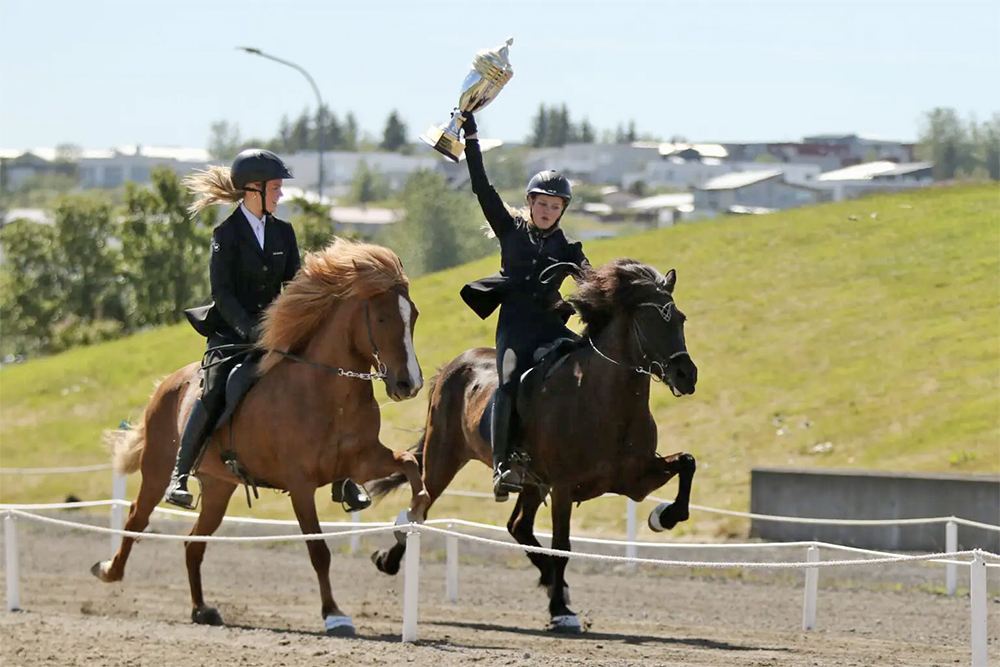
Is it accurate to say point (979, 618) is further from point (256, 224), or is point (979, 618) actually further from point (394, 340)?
point (256, 224)

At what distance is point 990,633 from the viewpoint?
11.4 m

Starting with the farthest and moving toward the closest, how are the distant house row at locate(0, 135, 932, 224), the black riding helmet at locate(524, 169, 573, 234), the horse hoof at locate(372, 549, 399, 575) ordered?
the distant house row at locate(0, 135, 932, 224) → the horse hoof at locate(372, 549, 399, 575) → the black riding helmet at locate(524, 169, 573, 234)

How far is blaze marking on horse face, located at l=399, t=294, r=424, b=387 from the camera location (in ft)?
31.8

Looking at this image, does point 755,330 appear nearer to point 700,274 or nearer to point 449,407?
point 700,274

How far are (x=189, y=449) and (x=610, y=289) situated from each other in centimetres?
322

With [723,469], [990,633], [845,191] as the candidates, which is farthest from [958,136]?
[990,633]

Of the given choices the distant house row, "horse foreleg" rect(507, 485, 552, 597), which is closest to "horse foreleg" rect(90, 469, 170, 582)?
"horse foreleg" rect(507, 485, 552, 597)

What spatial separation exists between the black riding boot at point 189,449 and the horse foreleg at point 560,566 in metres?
2.54

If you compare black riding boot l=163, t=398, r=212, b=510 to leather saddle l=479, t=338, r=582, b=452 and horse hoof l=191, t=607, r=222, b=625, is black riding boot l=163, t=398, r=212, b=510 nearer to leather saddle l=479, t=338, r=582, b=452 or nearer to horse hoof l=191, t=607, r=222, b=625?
horse hoof l=191, t=607, r=222, b=625

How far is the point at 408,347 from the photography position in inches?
386

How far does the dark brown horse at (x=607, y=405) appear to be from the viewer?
32.5 ft

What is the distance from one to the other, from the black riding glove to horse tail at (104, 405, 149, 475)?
3.43 m

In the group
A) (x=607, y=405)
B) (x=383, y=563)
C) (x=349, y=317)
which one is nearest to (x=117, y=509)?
(x=383, y=563)

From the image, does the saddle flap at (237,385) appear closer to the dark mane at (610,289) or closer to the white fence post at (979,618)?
the dark mane at (610,289)
